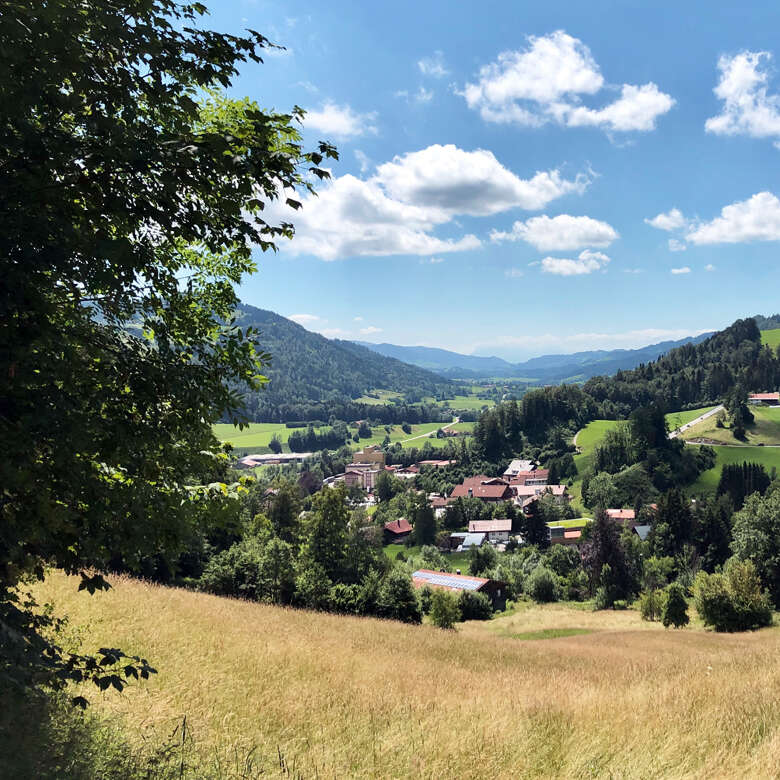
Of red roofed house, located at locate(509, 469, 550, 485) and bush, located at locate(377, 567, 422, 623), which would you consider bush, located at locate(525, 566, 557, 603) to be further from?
red roofed house, located at locate(509, 469, 550, 485)

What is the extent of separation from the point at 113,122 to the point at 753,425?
190375mm

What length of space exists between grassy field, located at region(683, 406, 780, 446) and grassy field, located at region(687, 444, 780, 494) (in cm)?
877

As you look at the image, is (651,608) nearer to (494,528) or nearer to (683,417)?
(494,528)

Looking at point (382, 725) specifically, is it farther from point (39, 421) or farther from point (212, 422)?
point (39, 421)

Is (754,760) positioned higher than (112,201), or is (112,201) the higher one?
(112,201)

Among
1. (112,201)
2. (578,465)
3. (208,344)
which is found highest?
(112,201)

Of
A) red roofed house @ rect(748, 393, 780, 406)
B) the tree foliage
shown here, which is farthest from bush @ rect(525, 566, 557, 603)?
red roofed house @ rect(748, 393, 780, 406)

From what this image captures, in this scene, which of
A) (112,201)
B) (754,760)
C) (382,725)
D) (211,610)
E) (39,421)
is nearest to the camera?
(39,421)

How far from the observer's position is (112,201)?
435 cm

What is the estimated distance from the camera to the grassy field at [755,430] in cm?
14788

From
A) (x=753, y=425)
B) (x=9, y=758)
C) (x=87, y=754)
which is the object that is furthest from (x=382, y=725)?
(x=753, y=425)

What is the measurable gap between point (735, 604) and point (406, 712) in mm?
36094

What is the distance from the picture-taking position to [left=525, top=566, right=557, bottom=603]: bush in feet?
210

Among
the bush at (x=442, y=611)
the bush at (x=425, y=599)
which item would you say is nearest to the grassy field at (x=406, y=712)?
the bush at (x=442, y=611)
